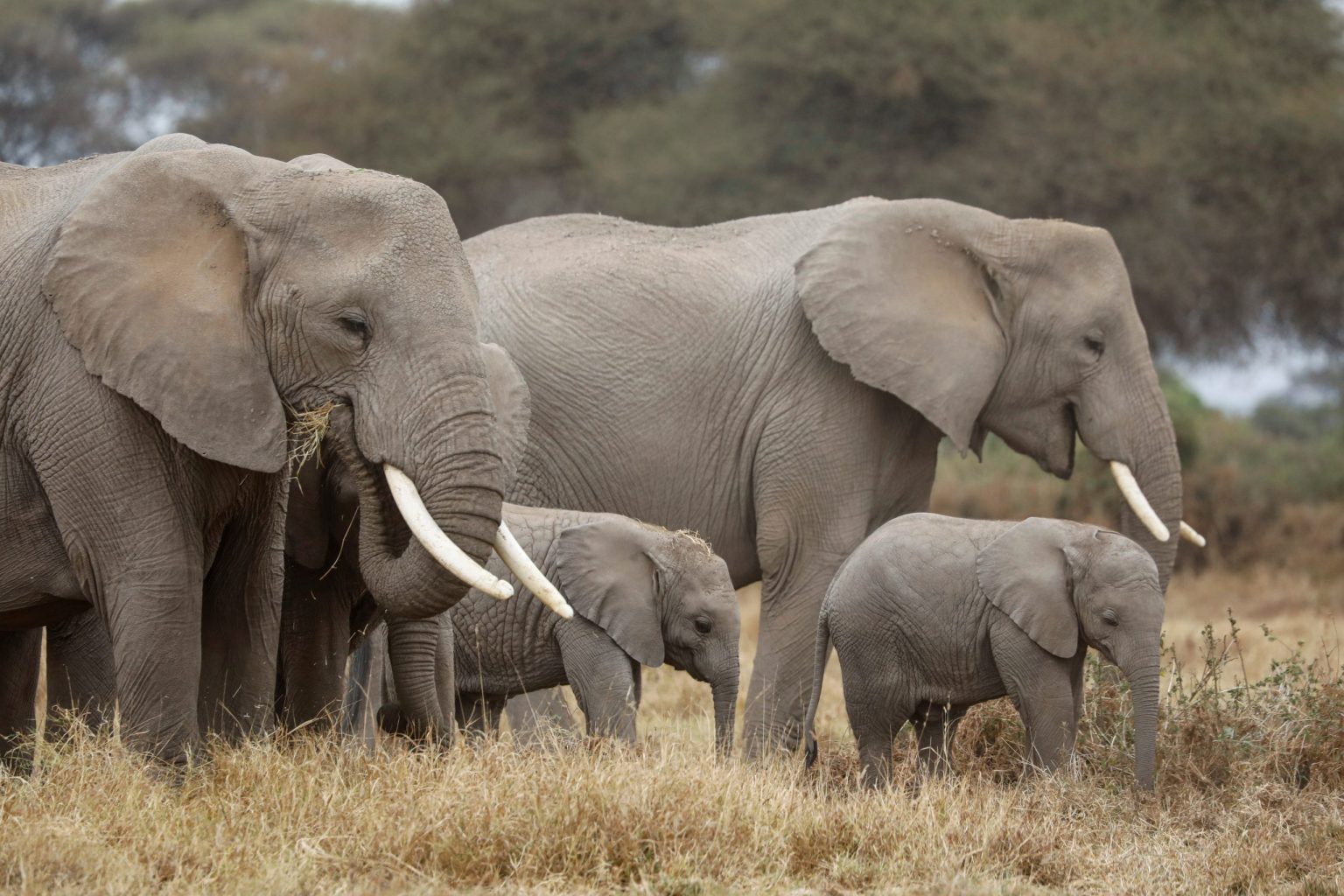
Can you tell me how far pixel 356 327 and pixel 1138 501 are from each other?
366 centimetres

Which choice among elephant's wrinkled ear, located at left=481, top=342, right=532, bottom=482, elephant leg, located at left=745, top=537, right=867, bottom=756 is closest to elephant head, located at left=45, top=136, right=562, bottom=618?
elephant's wrinkled ear, located at left=481, top=342, right=532, bottom=482

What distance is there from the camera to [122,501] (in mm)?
5258

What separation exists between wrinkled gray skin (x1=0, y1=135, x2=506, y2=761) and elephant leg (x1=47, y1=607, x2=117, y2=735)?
3.97ft

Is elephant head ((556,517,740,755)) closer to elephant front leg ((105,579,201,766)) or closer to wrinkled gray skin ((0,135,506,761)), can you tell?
wrinkled gray skin ((0,135,506,761))

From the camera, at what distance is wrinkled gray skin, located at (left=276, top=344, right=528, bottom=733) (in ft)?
19.9

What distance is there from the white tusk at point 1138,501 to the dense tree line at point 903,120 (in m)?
14.5

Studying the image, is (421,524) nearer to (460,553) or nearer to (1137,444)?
(460,553)

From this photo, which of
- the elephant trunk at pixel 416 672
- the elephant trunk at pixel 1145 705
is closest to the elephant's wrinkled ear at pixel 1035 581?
the elephant trunk at pixel 1145 705

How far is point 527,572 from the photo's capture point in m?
5.11

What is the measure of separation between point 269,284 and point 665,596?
2215 millimetres

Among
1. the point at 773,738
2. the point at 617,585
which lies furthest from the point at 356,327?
the point at 773,738

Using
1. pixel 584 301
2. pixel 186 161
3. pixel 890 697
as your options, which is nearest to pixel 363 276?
pixel 186 161

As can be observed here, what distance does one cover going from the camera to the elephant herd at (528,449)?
5.18 meters

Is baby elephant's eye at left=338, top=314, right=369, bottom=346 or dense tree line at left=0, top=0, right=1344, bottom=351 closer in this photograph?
baby elephant's eye at left=338, top=314, right=369, bottom=346
